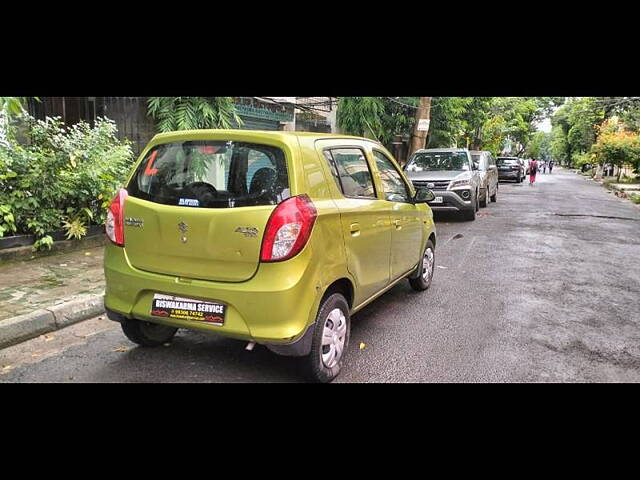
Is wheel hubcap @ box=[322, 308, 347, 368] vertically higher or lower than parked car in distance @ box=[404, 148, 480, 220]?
lower

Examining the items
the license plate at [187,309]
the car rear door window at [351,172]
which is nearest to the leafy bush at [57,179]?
the license plate at [187,309]

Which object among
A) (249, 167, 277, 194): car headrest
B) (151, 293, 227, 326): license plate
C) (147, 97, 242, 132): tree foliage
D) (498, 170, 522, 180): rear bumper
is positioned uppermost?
(147, 97, 242, 132): tree foliage

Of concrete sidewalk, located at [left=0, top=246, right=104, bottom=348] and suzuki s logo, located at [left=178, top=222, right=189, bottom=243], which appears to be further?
concrete sidewalk, located at [left=0, top=246, right=104, bottom=348]

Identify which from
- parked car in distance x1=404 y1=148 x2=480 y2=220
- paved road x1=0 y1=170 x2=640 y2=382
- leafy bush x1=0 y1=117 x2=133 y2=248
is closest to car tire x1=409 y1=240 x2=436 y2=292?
paved road x1=0 y1=170 x2=640 y2=382

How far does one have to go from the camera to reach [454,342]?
437 centimetres

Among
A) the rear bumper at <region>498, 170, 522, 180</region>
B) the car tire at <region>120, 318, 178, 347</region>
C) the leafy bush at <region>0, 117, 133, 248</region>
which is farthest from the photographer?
the rear bumper at <region>498, 170, 522, 180</region>

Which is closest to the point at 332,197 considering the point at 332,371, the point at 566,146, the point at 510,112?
the point at 332,371

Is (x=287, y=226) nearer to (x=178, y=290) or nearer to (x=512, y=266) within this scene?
(x=178, y=290)

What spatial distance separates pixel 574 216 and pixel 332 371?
469 inches

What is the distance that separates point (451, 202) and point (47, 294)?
8.87m

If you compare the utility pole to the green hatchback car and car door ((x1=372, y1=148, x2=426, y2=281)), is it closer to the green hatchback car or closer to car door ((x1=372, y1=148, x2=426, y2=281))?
car door ((x1=372, y1=148, x2=426, y2=281))

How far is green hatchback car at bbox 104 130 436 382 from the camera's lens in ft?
10.5

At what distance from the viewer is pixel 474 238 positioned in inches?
387

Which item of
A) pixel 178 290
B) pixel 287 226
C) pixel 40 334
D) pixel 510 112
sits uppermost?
pixel 510 112
